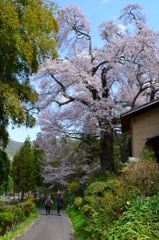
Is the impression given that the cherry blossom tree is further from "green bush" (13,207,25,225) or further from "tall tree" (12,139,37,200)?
"tall tree" (12,139,37,200)

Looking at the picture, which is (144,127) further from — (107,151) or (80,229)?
(107,151)

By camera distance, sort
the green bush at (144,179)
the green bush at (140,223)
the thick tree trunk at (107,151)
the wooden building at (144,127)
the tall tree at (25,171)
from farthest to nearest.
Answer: the tall tree at (25,171) → the thick tree trunk at (107,151) → the wooden building at (144,127) → the green bush at (144,179) → the green bush at (140,223)

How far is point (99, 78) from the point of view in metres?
20.6

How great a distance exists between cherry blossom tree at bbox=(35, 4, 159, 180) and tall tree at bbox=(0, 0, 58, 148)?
701 centimetres

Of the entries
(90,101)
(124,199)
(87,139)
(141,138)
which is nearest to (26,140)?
(87,139)

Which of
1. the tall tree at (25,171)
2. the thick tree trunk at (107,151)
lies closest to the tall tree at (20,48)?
the thick tree trunk at (107,151)

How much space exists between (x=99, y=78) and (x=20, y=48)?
11991 mm

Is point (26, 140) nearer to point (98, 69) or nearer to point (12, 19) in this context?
point (98, 69)

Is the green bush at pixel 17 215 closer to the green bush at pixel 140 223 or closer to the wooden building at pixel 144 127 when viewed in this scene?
the wooden building at pixel 144 127

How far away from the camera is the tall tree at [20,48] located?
8750 millimetres

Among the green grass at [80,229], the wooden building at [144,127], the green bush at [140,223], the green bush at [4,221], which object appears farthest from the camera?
the wooden building at [144,127]

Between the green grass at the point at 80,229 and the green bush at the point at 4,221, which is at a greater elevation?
the green bush at the point at 4,221

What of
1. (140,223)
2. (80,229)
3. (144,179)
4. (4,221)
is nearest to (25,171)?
(4,221)

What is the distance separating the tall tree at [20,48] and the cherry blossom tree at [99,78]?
7.01m
